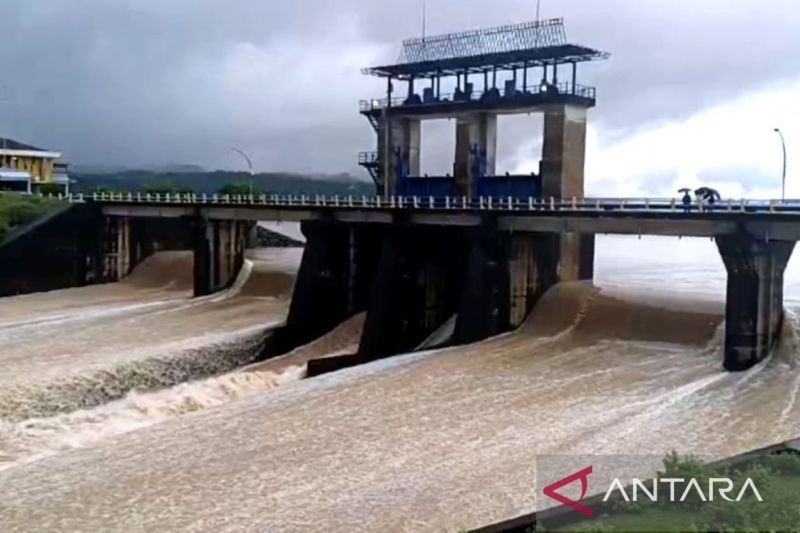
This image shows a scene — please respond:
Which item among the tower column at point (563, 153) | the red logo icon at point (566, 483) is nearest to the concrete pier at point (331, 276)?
the tower column at point (563, 153)

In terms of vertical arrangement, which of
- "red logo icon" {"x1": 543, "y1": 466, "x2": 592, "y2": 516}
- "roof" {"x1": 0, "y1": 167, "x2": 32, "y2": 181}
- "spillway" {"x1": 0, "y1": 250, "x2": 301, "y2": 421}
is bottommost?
"spillway" {"x1": 0, "y1": 250, "x2": 301, "y2": 421}

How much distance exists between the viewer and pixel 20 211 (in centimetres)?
5609

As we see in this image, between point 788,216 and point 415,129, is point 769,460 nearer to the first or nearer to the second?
point 788,216

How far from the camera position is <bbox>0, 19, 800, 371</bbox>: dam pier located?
29297 millimetres

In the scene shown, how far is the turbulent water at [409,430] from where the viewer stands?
16.7 meters

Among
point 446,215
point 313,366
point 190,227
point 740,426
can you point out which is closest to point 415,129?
point 190,227

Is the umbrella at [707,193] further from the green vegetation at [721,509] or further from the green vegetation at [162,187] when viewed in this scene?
the green vegetation at [162,187]

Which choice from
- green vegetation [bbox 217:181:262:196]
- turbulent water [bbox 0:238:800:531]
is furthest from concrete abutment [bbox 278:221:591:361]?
green vegetation [bbox 217:181:262:196]

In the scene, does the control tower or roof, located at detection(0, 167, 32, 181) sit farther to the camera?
roof, located at detection(0, 167, 32, 181)

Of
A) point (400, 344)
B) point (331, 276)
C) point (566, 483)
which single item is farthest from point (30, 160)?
point (566, 483)

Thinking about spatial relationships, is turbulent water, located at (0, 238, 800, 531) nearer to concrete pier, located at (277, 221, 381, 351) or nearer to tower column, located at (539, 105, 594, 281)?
concrete pier, located at (277, 221, 381, 351)

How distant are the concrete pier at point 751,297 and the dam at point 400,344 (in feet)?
0.23

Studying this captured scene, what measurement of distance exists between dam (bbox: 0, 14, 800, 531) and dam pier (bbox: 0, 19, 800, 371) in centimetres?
11

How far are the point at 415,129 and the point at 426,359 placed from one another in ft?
98.2
